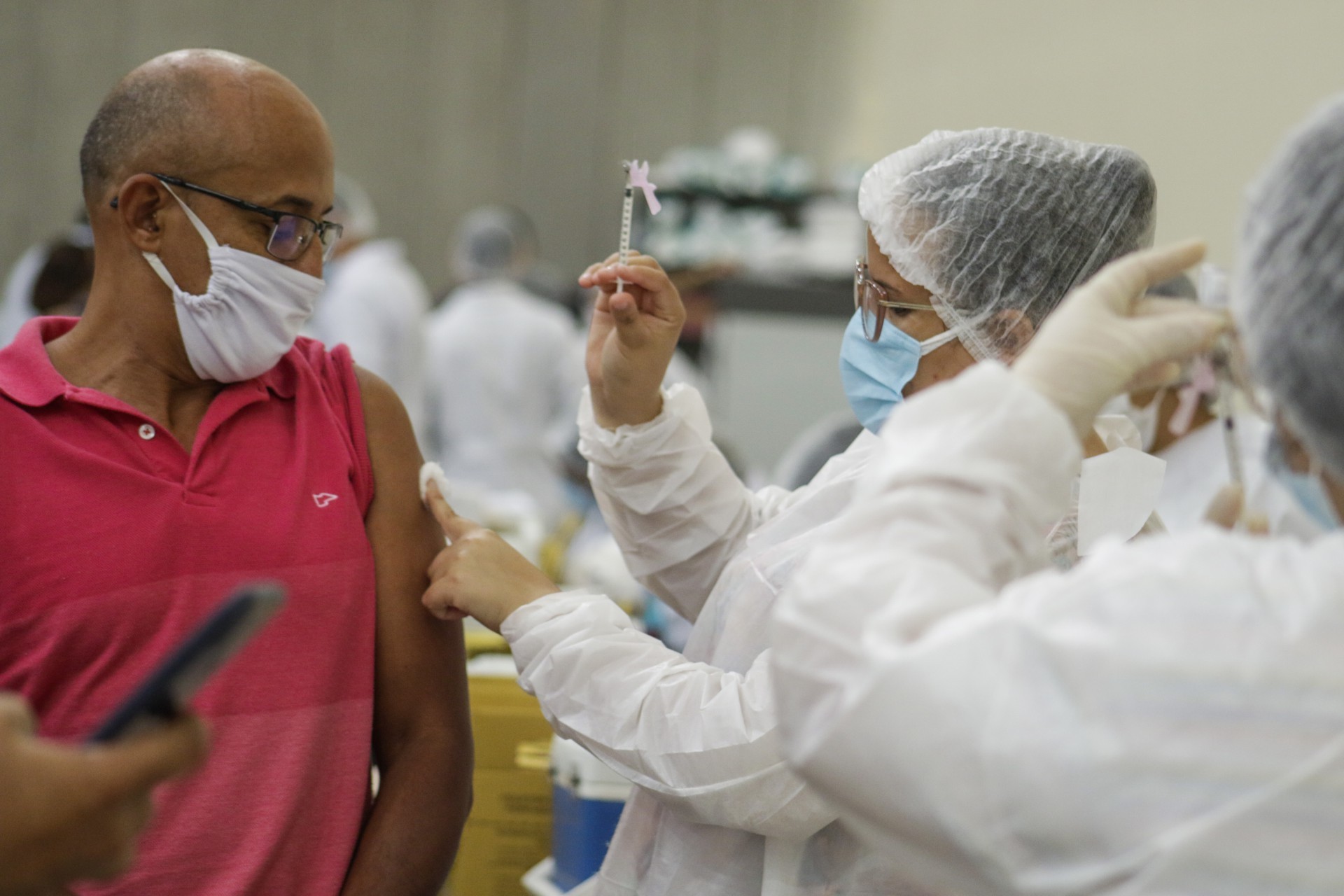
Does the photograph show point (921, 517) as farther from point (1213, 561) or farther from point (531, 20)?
point (531, 20)

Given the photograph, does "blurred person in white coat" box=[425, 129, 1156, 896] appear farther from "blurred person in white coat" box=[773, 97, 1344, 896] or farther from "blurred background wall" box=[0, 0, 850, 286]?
"blurred background wall" box=[0, 0, 850, 286]

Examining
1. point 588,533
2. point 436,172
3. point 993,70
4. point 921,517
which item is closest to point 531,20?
point 436,172

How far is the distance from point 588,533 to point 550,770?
203 cm

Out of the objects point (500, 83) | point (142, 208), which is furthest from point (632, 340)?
point (500, 83)

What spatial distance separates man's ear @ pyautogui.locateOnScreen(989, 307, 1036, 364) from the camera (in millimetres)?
1435

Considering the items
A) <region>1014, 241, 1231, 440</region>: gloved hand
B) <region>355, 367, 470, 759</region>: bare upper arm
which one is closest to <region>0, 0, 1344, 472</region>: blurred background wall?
<region>355, 367, 470, 759</region>: bare upper arm

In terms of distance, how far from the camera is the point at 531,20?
959cm

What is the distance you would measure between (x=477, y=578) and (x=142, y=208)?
548 mm

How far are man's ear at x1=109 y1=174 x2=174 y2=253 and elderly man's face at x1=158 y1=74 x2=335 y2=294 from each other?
0.01 m

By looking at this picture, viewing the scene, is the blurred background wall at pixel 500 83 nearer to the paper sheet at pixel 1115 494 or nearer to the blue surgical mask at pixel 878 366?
the blue surgical mask at pixel 878 366

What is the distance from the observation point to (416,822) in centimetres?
142

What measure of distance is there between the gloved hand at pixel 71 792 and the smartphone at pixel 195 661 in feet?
0.04

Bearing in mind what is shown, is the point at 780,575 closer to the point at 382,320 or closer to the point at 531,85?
the point at 382,320

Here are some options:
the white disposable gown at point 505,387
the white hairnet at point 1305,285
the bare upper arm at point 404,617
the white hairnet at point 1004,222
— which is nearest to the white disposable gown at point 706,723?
the bare upper arm at point 404,617
